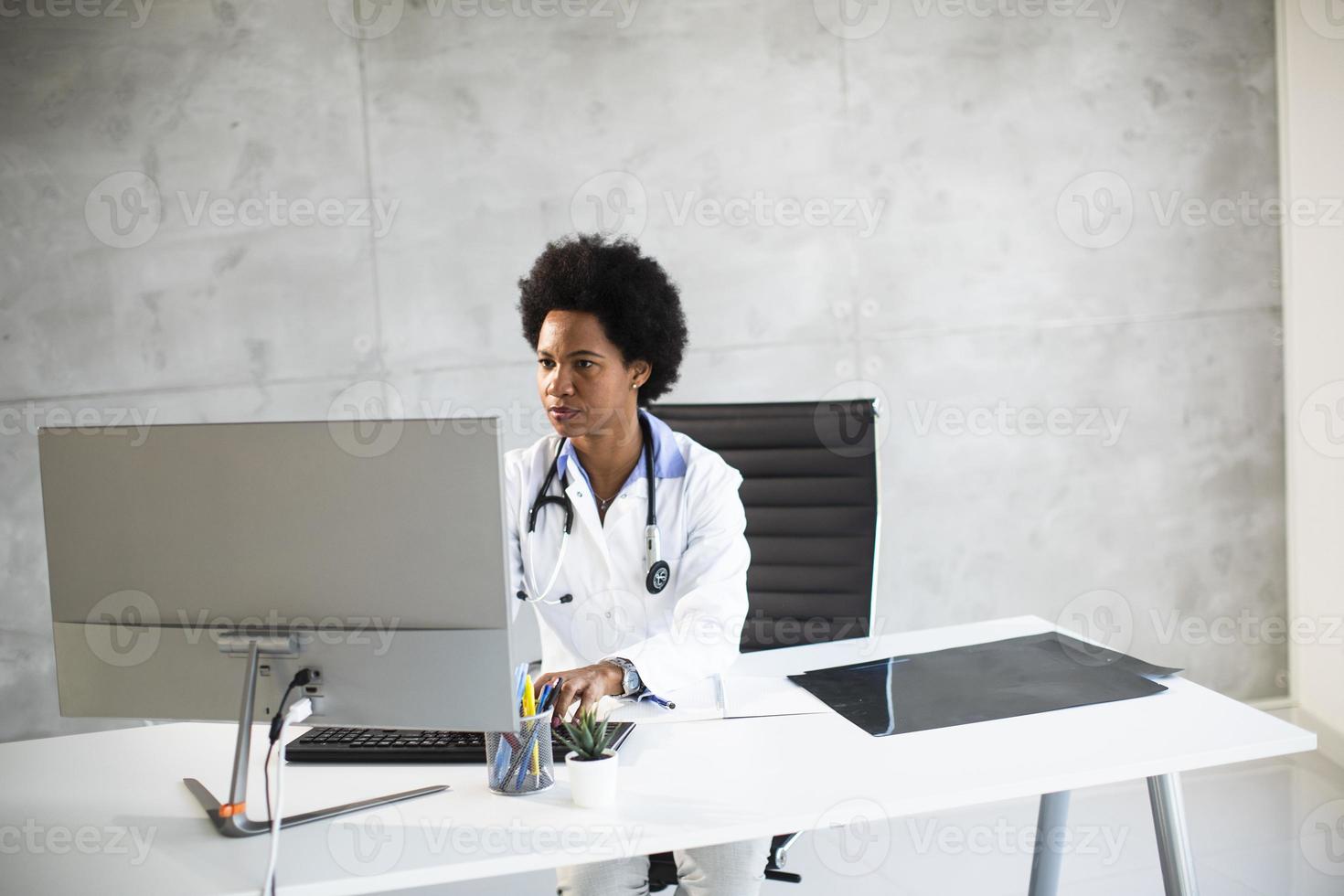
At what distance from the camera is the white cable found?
124 centimetres

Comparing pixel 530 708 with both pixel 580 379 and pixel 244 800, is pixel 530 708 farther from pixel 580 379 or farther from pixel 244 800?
pixel 580 379

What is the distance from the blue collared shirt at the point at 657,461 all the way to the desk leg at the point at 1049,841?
2.97 feet

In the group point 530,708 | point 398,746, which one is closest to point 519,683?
point 530,708

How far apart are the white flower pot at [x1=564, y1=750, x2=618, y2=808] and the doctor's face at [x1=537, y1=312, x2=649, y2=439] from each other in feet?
2.55

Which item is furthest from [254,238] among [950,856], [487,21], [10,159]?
[950,856]

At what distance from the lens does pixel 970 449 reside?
11.4ft

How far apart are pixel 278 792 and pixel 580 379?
0.99 m

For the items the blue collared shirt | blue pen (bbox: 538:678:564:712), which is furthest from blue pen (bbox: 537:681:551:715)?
the blue collared shirt

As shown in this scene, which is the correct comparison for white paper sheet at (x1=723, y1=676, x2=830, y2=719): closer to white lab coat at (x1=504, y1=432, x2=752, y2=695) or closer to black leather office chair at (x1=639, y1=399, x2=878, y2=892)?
white lab coat at (x1=504, y1=432, x2=752, y2=695)

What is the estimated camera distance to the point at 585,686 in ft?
5.40

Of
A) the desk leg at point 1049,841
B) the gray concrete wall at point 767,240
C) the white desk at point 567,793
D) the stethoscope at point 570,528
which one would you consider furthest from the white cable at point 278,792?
the gray concrete wall at point 767,240

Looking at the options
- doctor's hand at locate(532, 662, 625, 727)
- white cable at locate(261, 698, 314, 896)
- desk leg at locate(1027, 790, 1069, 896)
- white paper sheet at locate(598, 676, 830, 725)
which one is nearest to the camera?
white cable at locate(261, 698, 314, 896)

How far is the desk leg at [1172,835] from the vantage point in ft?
5.32

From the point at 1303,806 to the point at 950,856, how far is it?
107 cm
